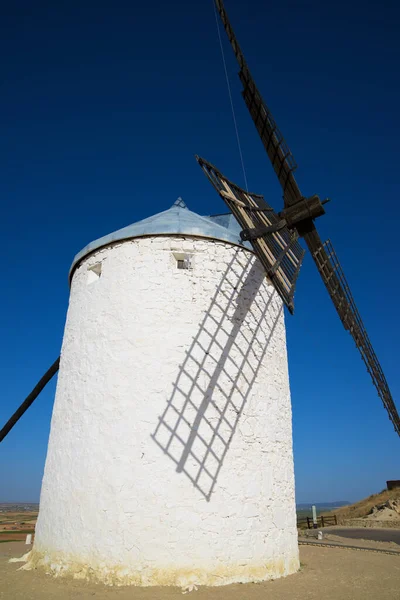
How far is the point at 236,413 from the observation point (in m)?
6.15

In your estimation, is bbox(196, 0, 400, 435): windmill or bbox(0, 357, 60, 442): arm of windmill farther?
bbox(0, 357, 60, 442): arm of windmill

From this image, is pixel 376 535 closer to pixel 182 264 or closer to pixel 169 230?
pixel 182 264

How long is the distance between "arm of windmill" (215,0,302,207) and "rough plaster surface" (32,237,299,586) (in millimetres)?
1440

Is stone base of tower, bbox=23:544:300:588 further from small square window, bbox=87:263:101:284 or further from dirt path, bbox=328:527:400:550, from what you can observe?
dirt path, bbox=328:527:400:550

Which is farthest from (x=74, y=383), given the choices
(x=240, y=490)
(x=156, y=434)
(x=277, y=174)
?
(x=277, y=174)

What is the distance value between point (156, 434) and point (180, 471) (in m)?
0.57

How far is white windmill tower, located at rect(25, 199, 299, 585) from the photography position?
17.7ft

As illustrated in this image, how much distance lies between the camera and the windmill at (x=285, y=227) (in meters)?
6.43

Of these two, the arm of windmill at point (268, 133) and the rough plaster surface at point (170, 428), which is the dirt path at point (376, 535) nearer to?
the rough plaster surface at point (170, 428)

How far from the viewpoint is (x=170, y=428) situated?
5.75 m

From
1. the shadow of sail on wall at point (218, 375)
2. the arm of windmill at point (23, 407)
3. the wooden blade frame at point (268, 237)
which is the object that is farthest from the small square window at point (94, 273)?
the arm of windmill at point (23, 407)

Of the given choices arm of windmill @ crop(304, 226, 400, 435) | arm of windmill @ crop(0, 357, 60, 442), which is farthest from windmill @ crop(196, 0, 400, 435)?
arm of windmill @ crop(0, 357, 60, 442)

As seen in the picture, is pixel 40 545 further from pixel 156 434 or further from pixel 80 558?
pixel 156 434

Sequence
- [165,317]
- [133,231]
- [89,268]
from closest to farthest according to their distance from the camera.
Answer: [165,317] < [133,231] < [89,268]
